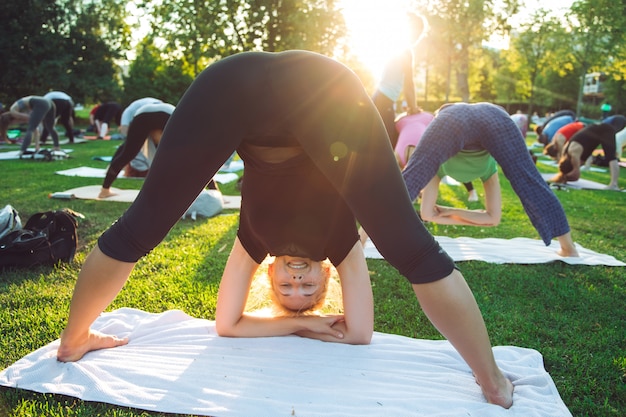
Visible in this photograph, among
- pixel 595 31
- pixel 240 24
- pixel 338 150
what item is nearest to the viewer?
pixel 338 150

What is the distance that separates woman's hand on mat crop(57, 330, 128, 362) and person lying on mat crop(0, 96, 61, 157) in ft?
31.4

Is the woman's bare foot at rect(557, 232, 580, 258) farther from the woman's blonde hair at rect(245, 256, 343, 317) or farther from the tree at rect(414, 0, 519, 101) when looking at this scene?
the tree at rect(414, 0, 519, 101)

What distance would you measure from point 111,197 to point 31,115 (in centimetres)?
538

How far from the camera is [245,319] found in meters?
2.78

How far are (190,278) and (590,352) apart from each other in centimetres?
280

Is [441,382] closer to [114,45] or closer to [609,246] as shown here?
[609,246]

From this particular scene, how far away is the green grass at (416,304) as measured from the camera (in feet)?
7.59

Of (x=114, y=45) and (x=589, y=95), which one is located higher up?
(x=114, y=45)

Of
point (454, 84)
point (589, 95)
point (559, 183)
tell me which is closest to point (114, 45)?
point (559, 183)

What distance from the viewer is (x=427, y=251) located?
173 cm

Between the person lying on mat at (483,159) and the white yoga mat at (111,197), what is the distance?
324cm

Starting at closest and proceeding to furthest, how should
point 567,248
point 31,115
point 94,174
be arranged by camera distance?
point 567,248
point 94,174
point 31,115

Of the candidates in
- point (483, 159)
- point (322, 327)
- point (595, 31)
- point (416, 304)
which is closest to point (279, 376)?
point (322, 327)

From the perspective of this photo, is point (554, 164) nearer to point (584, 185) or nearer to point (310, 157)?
point (584, 185)
